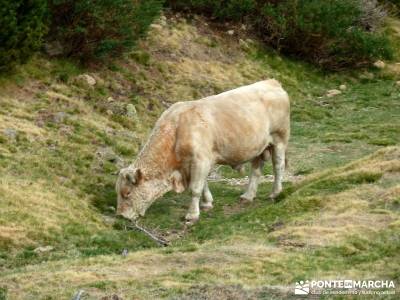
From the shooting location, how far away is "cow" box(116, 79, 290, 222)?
14.9 m

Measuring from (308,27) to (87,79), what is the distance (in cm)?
1262

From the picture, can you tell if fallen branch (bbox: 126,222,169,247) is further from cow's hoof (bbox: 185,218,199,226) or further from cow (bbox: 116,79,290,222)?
cow's hoof (bbox: 185,218,199,226)

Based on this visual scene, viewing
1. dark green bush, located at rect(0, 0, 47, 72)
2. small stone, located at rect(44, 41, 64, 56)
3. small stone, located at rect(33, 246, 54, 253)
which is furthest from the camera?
small stone, located at rect(44, 41, 64, 56)

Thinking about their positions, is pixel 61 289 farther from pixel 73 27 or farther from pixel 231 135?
pixel 73 27

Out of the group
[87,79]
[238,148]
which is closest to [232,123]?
[238,148]

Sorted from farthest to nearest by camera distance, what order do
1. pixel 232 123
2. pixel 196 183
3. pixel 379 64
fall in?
pixel 379 64 → pixel 232 123 → pixel 196 183

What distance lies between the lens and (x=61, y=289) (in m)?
9.81

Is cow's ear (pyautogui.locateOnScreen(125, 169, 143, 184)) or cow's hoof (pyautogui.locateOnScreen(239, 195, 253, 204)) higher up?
cow's ear (pyautogui.locateOnScreen(125, 169, 143, 184))

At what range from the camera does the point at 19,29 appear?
64.5ft

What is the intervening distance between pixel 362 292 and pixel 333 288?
37cm

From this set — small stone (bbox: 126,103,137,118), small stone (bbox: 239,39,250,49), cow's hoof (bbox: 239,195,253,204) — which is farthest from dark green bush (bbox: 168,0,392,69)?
cow's hoof (bbox: 239,195,253,204)

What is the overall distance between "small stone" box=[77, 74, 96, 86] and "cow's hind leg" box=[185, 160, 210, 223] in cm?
771

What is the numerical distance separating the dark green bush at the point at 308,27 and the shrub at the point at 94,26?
7213 millimetres

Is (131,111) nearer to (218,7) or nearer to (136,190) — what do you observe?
(136,190)
